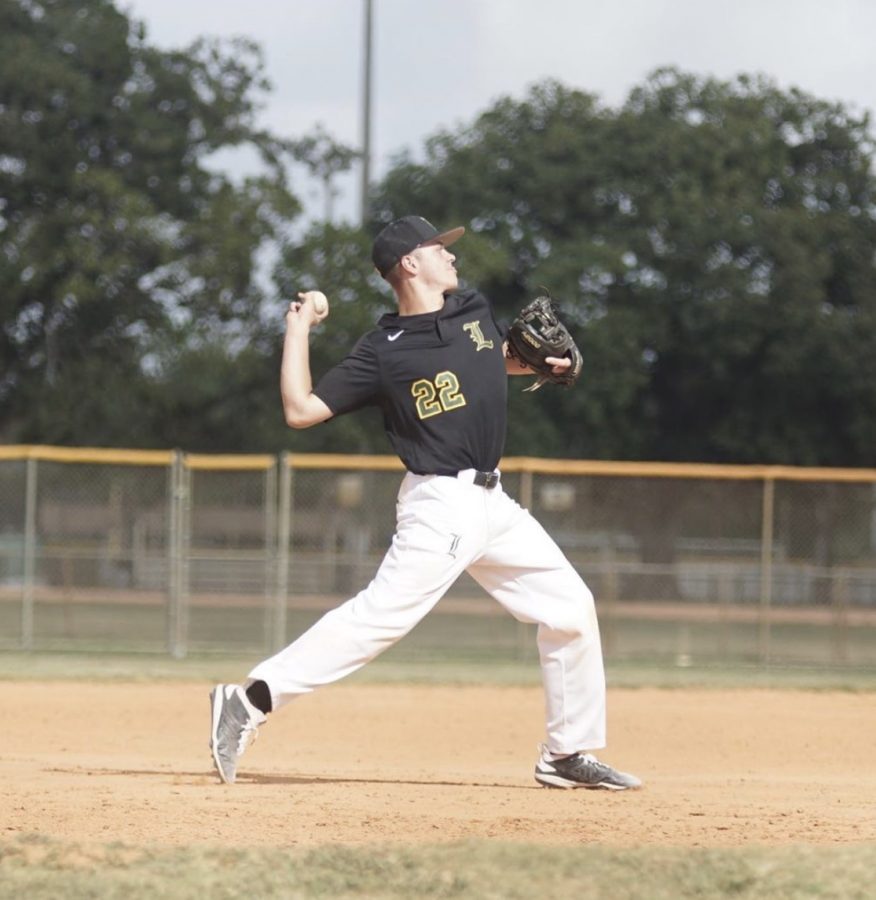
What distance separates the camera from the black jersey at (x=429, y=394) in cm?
627

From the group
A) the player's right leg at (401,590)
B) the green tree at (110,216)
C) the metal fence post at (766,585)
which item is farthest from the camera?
the green tree at (110,216)

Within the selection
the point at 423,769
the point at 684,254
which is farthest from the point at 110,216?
the point at 423,769

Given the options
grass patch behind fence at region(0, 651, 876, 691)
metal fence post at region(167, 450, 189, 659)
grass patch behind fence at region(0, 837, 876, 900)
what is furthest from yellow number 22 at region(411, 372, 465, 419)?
metal fence post at region(167, 450, 189, 659)

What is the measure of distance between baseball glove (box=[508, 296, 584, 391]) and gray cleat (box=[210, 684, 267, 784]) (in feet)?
5.48

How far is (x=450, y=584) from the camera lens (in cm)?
637

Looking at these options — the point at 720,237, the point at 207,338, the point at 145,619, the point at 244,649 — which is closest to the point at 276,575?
the point at 244,649

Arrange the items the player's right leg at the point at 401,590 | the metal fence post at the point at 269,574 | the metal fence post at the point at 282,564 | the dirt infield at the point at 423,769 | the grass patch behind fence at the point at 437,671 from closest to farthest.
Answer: the dirt infield at the point at 423,769, the player's right leg at the point at 401,590, the grass patch behind fence at the point at 437,671, the metal fence post at the point at 282,564, the metal fence post at the point at 269,574

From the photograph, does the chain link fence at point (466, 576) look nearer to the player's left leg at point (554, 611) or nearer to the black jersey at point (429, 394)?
the player's left leg at point (554, 611)

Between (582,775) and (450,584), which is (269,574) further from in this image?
(450,584)

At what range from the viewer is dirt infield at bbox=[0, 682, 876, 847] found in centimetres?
548

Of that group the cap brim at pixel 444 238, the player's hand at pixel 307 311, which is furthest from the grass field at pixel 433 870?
the cap brim at pixel 444 238

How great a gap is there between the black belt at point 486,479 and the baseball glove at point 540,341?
518 mm

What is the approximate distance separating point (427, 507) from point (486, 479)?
0.84 feet

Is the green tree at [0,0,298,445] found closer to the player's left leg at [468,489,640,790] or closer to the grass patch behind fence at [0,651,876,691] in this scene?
the grass patch behind fence at [0,651,876,691]
